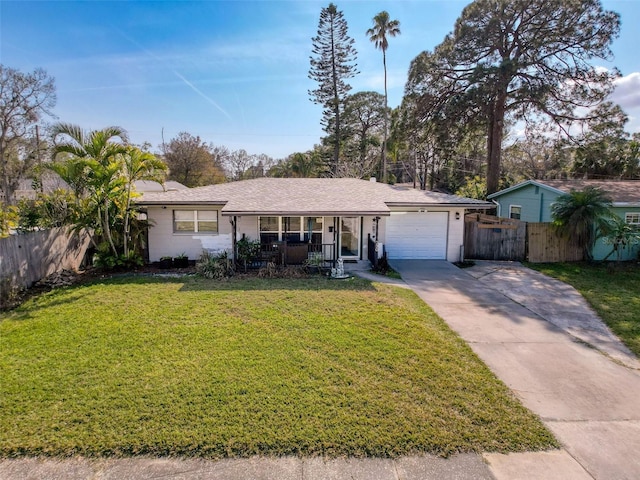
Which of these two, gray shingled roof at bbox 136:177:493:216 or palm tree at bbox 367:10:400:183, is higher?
palm tree at bbox 367:10:400:183

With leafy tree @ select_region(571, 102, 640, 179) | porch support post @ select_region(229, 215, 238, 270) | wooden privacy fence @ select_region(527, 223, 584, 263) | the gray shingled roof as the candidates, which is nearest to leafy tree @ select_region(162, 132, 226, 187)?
the gray shingled roof

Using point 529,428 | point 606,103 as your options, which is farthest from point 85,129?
point 606,103

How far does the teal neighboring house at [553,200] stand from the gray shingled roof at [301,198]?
5.31 m

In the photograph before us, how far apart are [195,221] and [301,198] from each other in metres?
4.20

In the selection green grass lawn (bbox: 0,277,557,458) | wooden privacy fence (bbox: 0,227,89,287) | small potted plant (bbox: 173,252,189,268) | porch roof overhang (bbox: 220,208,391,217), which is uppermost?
porch roof overhang (bbox: 220,208,391,217)

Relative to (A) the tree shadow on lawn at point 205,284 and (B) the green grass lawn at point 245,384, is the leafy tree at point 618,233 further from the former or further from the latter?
(A) the tree shadow on lawn at point 205,284

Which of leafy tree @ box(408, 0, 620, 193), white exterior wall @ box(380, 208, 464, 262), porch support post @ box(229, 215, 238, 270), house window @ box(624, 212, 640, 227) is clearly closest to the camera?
porch support post @ box(229, 215, 238, 270)

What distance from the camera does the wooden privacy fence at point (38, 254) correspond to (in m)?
8.15

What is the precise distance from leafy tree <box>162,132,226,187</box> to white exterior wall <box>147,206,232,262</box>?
24879 mm

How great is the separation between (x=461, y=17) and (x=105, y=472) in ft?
84.5

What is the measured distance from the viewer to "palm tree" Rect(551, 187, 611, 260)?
12.7 metres

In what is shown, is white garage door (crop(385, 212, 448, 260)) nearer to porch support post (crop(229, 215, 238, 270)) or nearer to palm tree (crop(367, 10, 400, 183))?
porch support post (crop(229, 215, 238, 270))

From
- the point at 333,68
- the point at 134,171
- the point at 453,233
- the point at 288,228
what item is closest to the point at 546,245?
the point at 453,233

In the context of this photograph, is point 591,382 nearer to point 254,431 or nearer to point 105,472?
point 254,431
